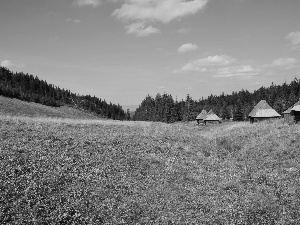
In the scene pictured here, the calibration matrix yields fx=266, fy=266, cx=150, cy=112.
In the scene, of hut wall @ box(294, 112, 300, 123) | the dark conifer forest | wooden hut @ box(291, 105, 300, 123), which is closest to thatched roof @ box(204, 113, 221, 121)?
wooden hut @ box(291, 105, 300, 123)

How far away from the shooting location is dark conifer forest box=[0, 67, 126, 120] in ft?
327

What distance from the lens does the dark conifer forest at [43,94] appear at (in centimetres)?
9974

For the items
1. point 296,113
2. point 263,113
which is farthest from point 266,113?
point 296,113

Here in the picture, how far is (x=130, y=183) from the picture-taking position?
538 inches

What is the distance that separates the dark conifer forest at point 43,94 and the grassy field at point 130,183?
276 ft

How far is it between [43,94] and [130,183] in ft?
415

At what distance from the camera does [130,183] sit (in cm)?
1367

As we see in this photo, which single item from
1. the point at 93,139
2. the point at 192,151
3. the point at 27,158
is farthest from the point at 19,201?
the point at 192,151

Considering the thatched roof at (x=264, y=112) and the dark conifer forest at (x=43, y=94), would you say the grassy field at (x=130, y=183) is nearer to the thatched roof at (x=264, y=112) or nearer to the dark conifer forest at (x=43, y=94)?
the thatched roof at (x=264, y=112)

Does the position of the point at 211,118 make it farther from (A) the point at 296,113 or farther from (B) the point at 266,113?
(A) the point at 296,113

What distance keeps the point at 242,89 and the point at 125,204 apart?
19241cm

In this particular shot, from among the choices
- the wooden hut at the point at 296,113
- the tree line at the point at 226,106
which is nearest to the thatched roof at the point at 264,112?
the wooden hut at the point at 296,113

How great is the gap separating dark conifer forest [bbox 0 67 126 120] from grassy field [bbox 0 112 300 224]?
276 feet

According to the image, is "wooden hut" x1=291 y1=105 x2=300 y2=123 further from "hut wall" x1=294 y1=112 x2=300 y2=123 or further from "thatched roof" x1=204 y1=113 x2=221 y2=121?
"thatched roof" x1=204 y1=113 x2=221 y2=121
